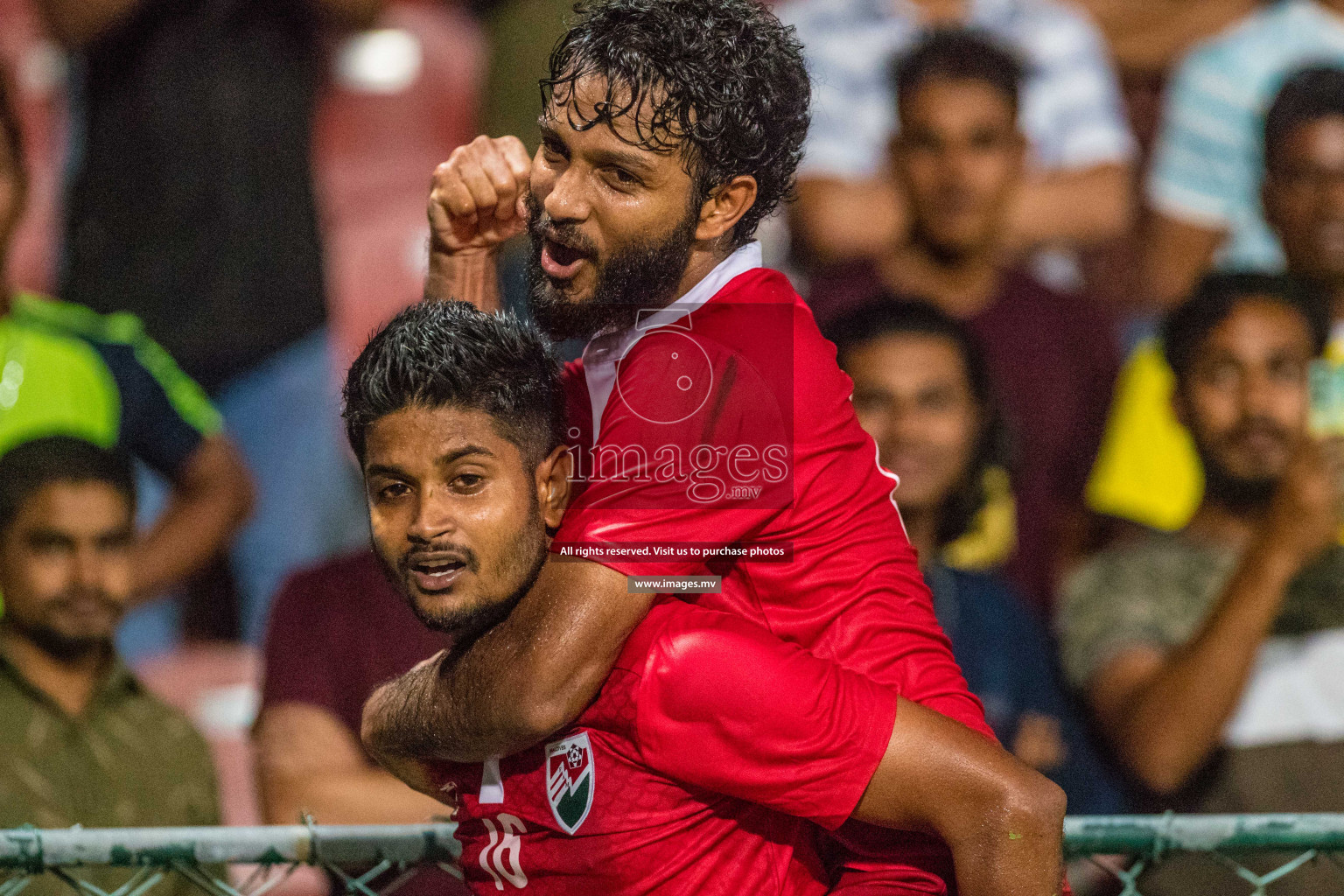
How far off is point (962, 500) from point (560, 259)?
237 cm

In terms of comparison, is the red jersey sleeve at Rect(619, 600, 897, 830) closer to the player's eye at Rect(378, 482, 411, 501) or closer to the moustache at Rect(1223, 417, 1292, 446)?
the player's eye at Rect(378, 482, 411, 501)

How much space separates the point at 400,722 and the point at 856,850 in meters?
0.66

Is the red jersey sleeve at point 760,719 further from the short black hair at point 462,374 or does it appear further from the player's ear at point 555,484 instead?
the short black hair at point 462,374

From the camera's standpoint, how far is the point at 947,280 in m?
4.89

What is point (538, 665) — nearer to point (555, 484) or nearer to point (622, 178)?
point (555, 484)

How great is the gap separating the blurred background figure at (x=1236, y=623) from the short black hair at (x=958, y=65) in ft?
3.64

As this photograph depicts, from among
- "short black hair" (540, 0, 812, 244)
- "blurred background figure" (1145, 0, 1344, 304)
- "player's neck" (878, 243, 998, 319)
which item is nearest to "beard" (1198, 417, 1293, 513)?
"player's neck" (878, 243, 998, 319)

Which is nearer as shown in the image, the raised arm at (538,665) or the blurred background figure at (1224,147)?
the raised arm at (538,665)

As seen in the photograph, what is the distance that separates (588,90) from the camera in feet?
7.19

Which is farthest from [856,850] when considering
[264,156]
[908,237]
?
[264,156]

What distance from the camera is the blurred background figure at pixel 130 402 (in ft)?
14.3

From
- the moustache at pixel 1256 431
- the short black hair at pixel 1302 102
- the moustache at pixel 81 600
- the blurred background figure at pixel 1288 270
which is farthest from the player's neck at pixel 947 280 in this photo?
the moustache at pixel 81 600

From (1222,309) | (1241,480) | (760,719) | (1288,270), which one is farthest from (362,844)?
(1288,270)

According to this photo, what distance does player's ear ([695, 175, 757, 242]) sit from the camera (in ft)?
7.48
